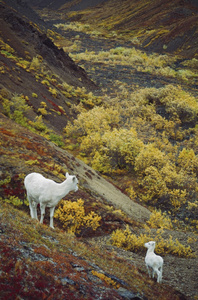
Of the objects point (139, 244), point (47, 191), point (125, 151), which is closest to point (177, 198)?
point (125, 151)

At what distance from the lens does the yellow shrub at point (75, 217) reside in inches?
456

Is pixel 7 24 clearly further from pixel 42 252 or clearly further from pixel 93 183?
pixel 42 252

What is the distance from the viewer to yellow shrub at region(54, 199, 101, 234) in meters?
11.6

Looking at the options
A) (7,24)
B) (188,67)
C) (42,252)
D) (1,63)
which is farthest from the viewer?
(188,67)

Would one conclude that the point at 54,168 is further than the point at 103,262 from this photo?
Yes

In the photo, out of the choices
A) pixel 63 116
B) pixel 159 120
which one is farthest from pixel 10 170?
pixel 159 120

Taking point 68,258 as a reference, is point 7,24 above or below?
above

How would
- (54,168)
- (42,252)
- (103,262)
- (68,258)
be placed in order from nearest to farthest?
(42,252), (68,258), (103,262), (54,168)

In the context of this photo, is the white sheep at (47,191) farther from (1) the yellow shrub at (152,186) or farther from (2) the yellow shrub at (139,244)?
(1) the yellow shrub at (152,186)

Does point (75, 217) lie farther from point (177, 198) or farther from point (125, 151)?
point (125, 151)

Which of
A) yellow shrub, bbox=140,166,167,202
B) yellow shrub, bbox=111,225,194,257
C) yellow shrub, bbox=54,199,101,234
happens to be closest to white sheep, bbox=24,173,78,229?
yellow shrub, bbox=54,199,101,234

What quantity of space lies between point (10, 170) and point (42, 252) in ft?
24.6

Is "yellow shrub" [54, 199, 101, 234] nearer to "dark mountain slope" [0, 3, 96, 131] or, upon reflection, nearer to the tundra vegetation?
the tundra vegetation

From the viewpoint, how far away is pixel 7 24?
173 feet
